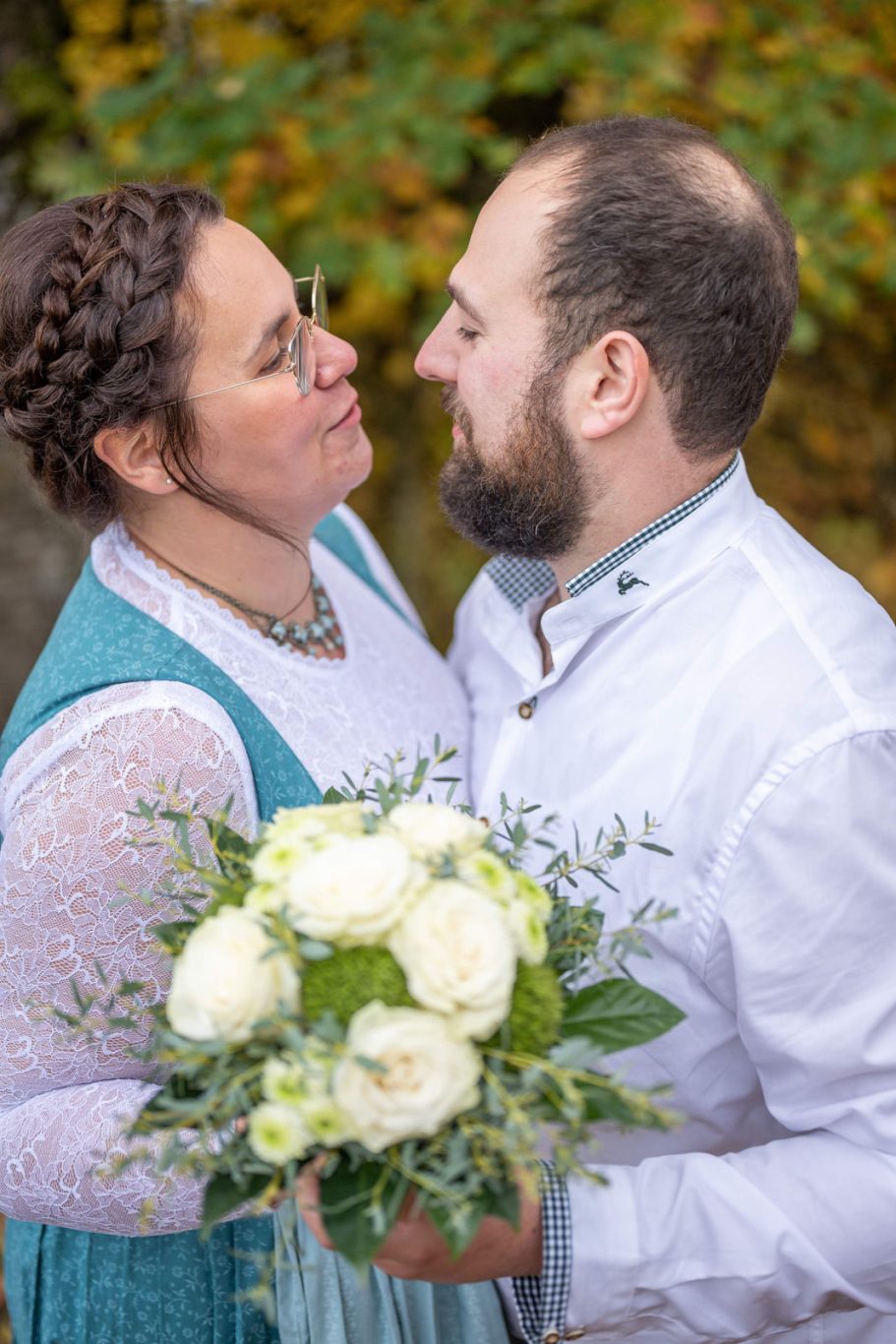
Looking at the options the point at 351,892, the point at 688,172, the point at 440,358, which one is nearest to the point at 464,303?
the point at 440,358

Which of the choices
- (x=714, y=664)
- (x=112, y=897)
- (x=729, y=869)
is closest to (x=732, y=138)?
(x=714, y=664)

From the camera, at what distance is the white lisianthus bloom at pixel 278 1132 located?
127cm

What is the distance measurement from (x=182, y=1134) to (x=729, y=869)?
0.95 meters

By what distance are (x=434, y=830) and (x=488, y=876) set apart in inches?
3.4

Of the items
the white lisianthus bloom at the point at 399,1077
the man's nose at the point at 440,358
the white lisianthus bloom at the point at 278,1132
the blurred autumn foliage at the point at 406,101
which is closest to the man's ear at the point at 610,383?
the man's nose at the point at 440,358

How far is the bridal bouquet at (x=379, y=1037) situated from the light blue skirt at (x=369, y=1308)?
65 centimetres

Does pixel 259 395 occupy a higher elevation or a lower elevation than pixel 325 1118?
higher

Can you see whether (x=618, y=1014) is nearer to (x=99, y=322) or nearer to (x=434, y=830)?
(x=434, y=830)

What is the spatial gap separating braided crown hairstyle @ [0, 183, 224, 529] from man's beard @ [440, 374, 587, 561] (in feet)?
1.73

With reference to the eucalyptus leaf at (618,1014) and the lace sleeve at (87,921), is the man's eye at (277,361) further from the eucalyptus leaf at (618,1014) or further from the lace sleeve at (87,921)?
the eucalyptus leaf at (618,1014)

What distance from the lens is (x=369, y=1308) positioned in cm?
200

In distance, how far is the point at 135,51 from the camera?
4449mm

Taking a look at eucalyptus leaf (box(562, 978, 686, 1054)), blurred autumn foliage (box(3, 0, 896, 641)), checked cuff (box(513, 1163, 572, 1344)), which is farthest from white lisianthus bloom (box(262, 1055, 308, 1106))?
blurred autumn foliage (box(3, 0, 896, 641))

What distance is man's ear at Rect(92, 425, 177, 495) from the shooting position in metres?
2.21
